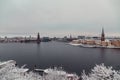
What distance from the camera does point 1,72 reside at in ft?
13.6

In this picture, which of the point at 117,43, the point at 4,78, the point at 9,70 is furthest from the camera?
the point at 117,43

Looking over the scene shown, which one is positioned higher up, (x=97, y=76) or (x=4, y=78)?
(x=4, y=78)

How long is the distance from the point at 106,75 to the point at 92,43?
6589 cm

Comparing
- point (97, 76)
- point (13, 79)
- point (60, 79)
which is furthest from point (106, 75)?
point (60, 79)

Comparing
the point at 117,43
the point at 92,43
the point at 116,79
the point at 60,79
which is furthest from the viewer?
the point at 92,43

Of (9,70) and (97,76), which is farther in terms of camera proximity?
(97,76)

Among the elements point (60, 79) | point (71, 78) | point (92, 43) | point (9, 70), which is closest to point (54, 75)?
point (60, 79)

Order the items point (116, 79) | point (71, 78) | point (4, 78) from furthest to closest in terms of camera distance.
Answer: point (71, 78) → point (116, 79) → point (4, 78)

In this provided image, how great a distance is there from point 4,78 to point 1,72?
0.18 metres

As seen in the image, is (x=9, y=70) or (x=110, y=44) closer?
(x=9, y=70)

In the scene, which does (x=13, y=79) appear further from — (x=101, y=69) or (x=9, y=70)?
(x=101, y=69)

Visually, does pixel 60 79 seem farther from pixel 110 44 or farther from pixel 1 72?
pixel 110 44

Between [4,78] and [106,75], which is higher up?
[4,78]

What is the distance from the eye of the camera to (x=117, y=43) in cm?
6181
